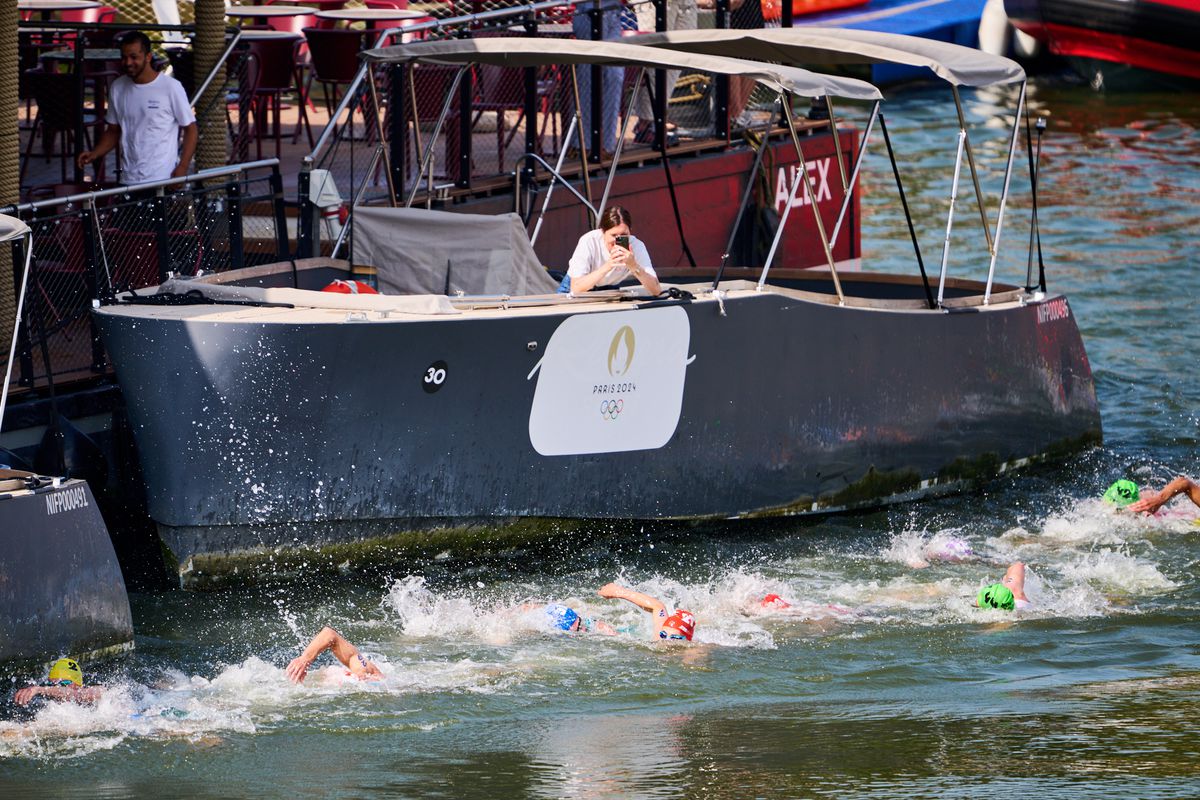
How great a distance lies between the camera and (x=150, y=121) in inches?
522

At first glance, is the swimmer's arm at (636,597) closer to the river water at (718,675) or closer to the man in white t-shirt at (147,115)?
the river water at (718,675)

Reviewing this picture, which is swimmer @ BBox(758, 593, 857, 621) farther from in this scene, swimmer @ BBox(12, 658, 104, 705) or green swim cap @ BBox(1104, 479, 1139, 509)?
swimmer @ BBox(12, 658, 104, 705)

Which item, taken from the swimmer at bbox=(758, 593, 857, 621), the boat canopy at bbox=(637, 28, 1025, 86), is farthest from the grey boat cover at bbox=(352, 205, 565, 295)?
the swimmer at bbox=(758, 593, 857, 621)

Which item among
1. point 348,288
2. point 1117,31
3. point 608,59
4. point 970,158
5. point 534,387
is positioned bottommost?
point 534,387

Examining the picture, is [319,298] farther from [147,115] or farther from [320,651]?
[147,115]

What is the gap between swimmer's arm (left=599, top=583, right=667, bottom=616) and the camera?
10445mm

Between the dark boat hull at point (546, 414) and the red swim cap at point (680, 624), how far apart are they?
60.3 inches

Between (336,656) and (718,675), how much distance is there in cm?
205

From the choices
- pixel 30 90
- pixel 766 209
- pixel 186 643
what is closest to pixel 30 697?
pixel 186 643

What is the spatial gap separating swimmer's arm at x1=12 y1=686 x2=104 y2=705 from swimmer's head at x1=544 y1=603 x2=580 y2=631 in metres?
2.57

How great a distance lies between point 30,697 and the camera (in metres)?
8.99

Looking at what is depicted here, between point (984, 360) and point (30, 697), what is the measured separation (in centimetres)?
754

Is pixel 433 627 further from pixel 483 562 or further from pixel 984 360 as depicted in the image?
pixel 984 360

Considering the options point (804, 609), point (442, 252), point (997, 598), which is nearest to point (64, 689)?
point (804, 609)
